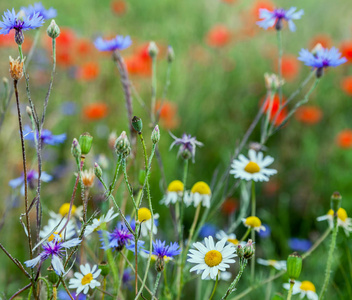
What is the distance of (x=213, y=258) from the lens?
627 millimetres

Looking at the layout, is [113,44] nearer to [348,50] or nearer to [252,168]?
[252,168]

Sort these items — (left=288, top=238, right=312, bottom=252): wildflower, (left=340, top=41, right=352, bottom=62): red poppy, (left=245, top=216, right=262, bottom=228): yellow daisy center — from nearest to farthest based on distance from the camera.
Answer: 1. (left=245, top=216, right=262, bottom=228): yellow daisy center
2. (left=288, top=238, right=312, bottom=252): wildflower
3. (left=340, top=41, right=352, bottom=62): red poppy

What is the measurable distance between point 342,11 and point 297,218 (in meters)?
1.92

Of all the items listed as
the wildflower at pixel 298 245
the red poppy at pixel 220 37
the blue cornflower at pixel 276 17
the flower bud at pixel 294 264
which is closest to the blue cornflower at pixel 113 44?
the blue cornflower at pixel 276 17

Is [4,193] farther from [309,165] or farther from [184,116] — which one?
[309,165]

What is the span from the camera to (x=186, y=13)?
11.1ft

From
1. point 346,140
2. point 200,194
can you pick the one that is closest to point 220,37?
point 346,140

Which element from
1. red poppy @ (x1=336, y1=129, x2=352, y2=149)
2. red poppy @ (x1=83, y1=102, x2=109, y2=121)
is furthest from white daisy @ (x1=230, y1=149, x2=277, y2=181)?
red poppy @ (x1=83, y1=102, x2=109, y2=121)

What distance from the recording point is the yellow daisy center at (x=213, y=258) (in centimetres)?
62

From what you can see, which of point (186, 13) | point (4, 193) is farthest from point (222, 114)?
point (186, 13)

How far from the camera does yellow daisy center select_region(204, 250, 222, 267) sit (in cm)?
62

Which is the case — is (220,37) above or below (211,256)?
above

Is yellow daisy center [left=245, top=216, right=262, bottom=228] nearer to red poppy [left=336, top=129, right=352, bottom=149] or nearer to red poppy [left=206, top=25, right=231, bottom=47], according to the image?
red poppy [left=336, top=129, right=352, bottom=149]

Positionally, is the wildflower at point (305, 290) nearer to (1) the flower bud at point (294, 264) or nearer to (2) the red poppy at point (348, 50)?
(1) the flower bud at point (294, 264)
